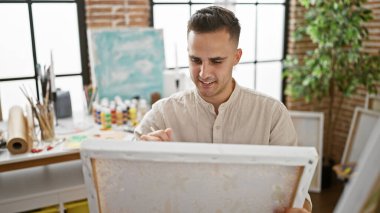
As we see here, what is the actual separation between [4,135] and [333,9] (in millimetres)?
2786

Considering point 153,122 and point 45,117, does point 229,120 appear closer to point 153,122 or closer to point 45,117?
point 153,122

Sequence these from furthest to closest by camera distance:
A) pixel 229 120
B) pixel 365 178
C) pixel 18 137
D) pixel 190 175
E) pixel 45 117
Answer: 1. pixel 45 117
2. pixel 18 137
3. pixel 229 120
4. pixel 190 175
5. pixel 365 178

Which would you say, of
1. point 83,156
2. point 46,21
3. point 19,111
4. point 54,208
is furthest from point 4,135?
point 83,156

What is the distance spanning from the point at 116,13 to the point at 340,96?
259 cm

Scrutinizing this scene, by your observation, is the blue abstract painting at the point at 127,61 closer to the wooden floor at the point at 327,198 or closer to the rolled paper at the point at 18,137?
the rolled paper at the point at 18,137

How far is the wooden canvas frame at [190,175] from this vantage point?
0.60 m

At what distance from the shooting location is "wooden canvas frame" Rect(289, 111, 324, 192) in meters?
3.45

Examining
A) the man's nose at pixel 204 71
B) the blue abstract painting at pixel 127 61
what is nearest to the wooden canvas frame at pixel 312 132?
the blue abstract painting at pixel 127 61

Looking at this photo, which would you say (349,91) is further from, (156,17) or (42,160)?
(42,160)

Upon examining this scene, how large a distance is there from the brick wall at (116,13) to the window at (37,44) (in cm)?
11

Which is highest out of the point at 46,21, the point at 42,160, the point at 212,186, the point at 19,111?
the point at 46,21

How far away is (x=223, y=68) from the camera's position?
130 centimetres

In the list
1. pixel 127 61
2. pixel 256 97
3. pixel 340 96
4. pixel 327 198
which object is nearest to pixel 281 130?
pixel 256 97

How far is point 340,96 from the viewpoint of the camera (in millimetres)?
3936
